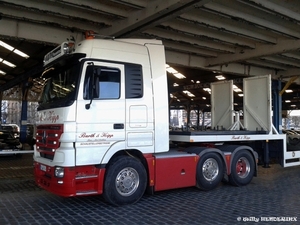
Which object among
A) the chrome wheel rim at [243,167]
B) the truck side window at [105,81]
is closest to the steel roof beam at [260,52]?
the chrome wheel rim at [243,167]

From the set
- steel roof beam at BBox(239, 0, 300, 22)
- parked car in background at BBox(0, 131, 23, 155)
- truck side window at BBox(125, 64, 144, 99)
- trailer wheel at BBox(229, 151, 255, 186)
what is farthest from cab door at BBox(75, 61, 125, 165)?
parked car in background at BBox(0, 131, 23, 155)

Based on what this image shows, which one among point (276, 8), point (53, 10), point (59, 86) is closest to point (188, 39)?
point (276, 8)

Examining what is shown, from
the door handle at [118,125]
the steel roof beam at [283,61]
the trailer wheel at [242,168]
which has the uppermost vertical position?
the steel roof beam at [283,61]

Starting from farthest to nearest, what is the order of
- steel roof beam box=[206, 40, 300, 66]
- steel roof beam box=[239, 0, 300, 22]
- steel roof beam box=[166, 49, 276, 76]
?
steel roof beam box=[166, 49, 276, 76] < steel roof beam box=[206, 40, 300, 66] < steel roof beam box=[239, 0, 300, 22]

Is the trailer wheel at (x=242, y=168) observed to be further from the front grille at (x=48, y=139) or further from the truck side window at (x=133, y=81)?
the front grille at (x=48, y=139)

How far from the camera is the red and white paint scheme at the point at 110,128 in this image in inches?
216

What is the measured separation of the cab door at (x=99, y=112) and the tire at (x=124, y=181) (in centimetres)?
33

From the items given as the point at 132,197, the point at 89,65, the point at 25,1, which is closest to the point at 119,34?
the point at 25,1

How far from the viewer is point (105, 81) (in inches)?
230

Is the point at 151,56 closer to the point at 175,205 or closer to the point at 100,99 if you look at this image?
the point at 100,99

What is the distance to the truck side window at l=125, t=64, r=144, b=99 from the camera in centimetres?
609

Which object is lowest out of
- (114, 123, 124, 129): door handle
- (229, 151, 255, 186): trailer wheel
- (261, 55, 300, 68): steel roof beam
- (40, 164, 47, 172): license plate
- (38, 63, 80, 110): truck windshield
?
(229, 151, 255, 186): trailer wheel

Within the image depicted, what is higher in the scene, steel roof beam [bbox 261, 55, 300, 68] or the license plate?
steel roof beam [bbox 261, 55, 300, 68]

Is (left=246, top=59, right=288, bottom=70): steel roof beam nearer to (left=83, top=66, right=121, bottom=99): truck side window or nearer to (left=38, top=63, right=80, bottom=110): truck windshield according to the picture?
(left=83, top=66, right=121, bottom=99): truck side window
